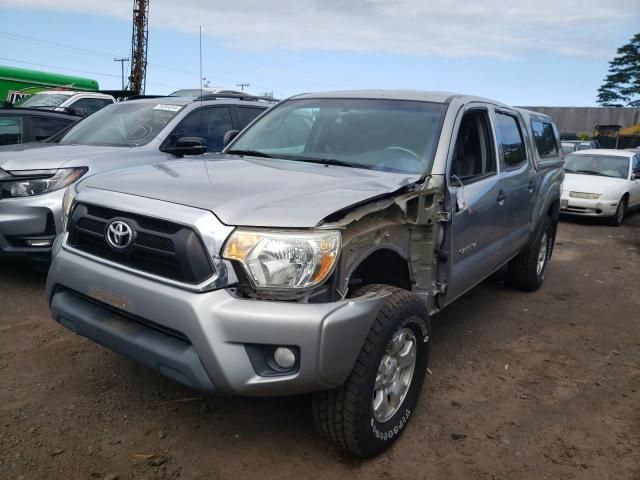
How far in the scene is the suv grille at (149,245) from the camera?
230 cm

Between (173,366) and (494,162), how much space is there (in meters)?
2.90

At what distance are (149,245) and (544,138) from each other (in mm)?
4730

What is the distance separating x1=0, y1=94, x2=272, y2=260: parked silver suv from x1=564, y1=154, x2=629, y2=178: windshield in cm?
822

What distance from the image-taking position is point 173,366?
2.33 metres

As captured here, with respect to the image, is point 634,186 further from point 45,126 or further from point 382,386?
point 45,126

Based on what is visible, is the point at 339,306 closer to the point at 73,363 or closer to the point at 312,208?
the point at 312,208

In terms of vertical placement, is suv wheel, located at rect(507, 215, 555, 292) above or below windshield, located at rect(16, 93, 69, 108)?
below

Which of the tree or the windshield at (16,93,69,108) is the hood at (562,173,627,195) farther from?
the tree

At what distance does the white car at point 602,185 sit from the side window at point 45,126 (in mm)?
8544

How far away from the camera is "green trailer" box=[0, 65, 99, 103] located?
16109 mm

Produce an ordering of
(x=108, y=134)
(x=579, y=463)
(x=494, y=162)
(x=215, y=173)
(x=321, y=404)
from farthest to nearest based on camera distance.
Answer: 1. (x=108, y=134)
2. (x=494, y=162)
3. (x=215, y=173)
4. (x=579, y=463)
5. (x=321, y=404)

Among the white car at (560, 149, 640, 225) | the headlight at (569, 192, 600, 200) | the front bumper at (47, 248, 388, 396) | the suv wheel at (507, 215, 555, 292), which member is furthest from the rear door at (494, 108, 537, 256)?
the headlight at (569, 192, 600, 200)

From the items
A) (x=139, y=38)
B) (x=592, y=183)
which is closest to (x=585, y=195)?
(x=592, y=183)

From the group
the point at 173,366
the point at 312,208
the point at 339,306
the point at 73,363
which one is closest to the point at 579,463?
the point at 339,306
